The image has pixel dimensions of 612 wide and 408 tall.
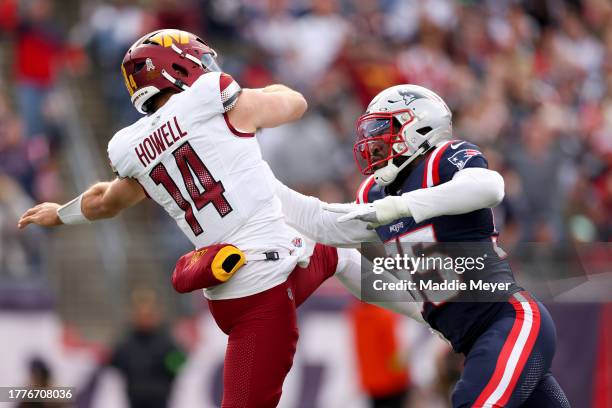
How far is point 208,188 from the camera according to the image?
19.8 feet

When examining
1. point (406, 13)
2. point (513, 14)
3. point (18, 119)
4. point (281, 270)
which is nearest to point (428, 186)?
point (281, 270)

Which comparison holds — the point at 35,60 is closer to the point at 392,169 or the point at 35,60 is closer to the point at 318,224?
the point at 318,224

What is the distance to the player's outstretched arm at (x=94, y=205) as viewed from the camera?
6.27m

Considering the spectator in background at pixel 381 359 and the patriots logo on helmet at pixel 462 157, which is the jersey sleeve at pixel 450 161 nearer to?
the patriots logo on helmet at pixel 462 157

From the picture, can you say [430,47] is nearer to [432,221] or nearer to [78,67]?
[78,67]

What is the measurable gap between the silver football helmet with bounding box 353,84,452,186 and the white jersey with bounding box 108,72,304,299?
0.55 m

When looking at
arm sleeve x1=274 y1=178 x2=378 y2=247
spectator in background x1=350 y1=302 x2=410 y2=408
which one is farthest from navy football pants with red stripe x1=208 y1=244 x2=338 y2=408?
spectator in background x1=350 y1=302 x2=410 y2=408

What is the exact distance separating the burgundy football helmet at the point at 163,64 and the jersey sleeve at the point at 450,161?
1.22 m

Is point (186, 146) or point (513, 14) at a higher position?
point (186, 146)

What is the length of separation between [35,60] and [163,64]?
7.69 metres

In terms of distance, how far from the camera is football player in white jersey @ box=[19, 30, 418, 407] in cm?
601

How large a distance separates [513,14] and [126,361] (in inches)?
308

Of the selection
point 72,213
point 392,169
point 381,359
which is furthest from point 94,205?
point 381,359

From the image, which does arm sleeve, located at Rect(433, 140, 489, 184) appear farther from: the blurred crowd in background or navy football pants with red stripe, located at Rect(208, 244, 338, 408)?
the blurred crowd in background
